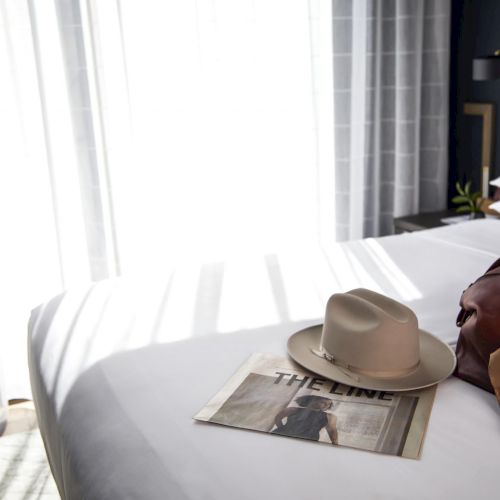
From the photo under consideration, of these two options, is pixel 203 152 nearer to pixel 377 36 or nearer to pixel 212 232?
pixel 212 232

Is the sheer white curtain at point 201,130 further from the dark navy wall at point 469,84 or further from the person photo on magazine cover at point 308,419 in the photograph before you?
the person photo on magazine cover at point 308,419

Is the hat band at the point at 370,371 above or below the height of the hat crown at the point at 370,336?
below

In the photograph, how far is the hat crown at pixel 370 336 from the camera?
1246 mm

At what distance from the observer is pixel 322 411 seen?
1171 millimetres

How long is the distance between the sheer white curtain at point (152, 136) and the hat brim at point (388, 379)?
1.36 metres

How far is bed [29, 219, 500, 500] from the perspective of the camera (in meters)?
1.00

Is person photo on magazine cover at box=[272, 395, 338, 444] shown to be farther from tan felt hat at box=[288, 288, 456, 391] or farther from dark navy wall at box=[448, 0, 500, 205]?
dark navy wall at box=[448, 0, 500, 205]

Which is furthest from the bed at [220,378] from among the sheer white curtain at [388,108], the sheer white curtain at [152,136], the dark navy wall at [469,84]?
Answer: the dark navy wall at [469,84]

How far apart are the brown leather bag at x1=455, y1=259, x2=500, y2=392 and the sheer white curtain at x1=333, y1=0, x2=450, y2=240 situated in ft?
6.00

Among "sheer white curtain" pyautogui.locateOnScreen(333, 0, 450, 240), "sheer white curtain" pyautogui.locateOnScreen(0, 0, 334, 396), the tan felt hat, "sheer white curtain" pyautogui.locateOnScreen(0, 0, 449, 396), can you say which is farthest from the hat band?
"sheer white curtain" pyautogui.locateOnScreen(333, 0, 450, 240)

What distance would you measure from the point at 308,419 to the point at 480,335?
1.24 feet

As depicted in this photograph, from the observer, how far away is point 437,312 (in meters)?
1.63

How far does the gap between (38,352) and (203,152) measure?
1.45m

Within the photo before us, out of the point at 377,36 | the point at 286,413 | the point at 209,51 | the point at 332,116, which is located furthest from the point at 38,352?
the point at 377,36
